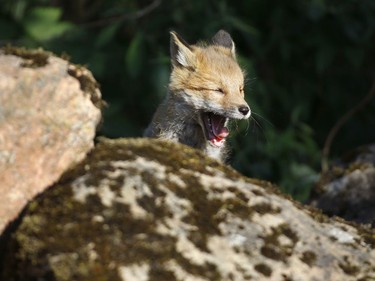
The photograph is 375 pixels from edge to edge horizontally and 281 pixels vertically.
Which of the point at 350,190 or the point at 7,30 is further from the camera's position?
the point at 7,30

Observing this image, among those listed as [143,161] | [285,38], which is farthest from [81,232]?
[285,38]

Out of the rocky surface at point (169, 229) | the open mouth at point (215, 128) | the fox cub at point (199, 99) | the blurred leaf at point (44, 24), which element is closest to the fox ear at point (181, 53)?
the fox cub at point (199, 99)

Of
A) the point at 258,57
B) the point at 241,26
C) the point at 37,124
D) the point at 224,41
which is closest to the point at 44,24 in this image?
the point at 241,26

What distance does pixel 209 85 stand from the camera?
20.0 feet

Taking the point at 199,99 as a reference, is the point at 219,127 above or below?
below

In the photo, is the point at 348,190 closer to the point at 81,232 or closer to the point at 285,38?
the point at 81,232

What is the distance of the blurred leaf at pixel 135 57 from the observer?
9.34m

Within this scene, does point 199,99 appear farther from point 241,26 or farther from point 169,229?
point 241,26

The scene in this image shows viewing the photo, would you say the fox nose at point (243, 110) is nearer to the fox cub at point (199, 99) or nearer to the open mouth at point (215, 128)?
the fox cub at point (199, 99)

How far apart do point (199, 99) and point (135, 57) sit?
3.53m

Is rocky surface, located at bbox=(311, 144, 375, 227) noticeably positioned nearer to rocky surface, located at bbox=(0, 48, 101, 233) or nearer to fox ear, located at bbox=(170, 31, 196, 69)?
fox ear, located at bbox=(170, 31, 196, 69)

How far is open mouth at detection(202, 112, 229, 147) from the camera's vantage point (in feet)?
19.1

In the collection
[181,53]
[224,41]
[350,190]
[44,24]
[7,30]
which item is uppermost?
[224,41]

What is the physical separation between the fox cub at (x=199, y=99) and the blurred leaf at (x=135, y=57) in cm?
301
